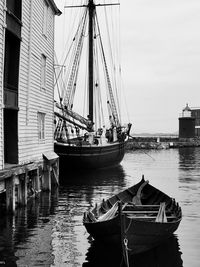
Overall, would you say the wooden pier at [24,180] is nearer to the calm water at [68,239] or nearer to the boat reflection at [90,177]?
the calm water at [68,239]

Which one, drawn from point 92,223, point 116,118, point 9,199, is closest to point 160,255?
point 92,223

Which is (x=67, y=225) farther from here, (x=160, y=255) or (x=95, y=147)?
(x=95, y=147)

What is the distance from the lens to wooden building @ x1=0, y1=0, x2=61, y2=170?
19.2m

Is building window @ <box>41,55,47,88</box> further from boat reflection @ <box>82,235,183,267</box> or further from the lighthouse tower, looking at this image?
the lighthouse tower

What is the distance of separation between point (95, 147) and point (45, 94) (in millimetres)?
13397

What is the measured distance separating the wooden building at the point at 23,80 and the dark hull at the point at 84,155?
10095 mm

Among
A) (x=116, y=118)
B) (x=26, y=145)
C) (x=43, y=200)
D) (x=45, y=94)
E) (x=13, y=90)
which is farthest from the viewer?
(x=116, y=118)

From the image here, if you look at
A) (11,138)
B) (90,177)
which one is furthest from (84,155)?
(11,138)

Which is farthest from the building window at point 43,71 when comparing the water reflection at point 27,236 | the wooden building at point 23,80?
the water reflection at point 27,236

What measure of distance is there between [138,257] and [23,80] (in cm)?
1187

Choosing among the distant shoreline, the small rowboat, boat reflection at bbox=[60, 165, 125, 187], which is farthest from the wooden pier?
the distant shoreline

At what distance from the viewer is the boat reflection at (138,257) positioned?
12.5 m

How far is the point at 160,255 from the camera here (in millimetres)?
13352

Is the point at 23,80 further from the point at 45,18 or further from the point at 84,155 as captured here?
the point at 84,155
